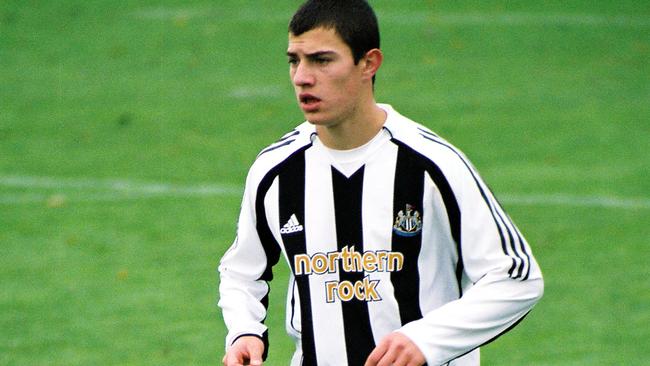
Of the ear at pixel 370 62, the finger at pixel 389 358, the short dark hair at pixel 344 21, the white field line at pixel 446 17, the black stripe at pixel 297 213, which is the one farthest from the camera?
the white field line at pixel 446 17

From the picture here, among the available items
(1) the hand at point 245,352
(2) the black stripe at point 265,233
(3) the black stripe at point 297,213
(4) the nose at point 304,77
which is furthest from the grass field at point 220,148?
(4) the nose at point 304,77

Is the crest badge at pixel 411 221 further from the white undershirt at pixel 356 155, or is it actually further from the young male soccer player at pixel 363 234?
the white undershirt at pixel 356 155

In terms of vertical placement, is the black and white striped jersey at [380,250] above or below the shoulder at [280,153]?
below

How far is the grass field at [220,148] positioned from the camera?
29.9ft

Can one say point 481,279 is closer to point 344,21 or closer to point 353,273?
point 353,273

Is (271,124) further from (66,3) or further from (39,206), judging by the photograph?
(66,3)

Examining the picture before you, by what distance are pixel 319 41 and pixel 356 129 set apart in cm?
35

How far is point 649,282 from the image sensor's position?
9.68 meters

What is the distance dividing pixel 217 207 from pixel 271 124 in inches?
111

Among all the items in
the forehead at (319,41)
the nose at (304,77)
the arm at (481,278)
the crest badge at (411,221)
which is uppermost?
the forehead at (319,41)

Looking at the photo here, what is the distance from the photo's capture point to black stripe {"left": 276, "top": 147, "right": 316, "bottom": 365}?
16.2ft

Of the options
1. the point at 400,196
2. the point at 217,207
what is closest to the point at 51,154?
the point at 217,207

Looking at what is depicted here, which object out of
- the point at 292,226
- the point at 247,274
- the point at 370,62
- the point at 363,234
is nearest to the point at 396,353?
the point at 363,234

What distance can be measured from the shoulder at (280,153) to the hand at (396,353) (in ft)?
2.64
